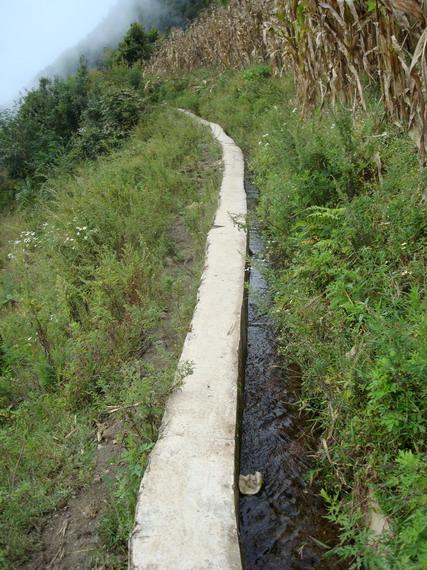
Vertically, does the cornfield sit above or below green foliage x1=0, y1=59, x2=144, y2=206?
above

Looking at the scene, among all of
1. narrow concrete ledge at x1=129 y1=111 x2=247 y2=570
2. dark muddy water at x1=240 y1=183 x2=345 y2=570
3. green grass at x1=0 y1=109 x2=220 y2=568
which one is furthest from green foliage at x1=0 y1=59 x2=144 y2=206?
dark muddy water at x1=240 y1=183 x2=345 y2=570

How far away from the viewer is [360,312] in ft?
9.10

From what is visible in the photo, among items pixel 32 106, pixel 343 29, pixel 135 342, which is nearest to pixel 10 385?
pixel 135 342

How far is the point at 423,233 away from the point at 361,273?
522mm

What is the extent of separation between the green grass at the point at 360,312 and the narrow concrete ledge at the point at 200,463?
43 centimetres

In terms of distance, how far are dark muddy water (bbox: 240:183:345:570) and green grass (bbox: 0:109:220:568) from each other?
0.56m

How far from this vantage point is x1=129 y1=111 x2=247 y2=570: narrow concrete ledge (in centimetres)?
202

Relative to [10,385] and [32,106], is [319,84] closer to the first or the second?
[10,385]

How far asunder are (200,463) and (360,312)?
1.19 meters

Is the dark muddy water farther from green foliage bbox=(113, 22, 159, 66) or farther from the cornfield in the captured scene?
green foliage bbox=(113, 22, 159, 66)

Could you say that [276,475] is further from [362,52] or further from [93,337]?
[362,52]

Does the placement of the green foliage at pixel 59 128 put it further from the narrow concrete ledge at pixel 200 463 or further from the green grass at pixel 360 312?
the narrow concrete ledge at pixel 200 463

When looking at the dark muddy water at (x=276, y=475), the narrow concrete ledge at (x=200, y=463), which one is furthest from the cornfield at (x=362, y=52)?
the narrow concrete ledge at (x=200, y=463)

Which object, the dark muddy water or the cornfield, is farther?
the cornfield
